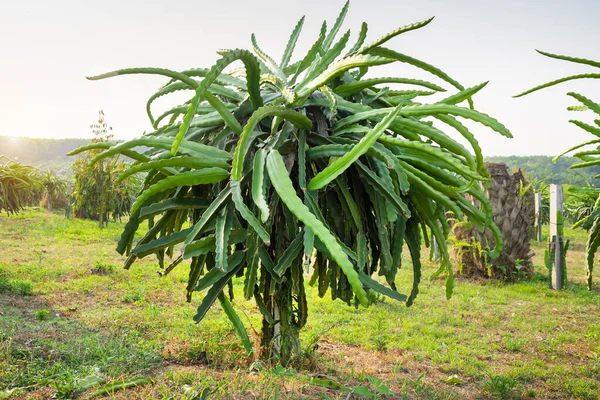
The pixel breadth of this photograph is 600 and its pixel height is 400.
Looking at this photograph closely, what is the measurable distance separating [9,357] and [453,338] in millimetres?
3946

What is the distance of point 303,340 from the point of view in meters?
4.25

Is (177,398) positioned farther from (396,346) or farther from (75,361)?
(396,346)

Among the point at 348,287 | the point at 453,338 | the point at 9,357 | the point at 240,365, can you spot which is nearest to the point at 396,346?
the point at 453,338

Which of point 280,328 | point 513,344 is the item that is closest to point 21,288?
point 280,328

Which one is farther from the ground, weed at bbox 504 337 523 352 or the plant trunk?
the plant trunk

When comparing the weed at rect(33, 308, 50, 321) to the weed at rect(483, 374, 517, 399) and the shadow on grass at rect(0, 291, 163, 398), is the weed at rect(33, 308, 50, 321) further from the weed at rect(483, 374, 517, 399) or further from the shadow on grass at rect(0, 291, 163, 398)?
the weed at rect(483, 374, 517, 399)

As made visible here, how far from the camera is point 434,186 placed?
219 cm

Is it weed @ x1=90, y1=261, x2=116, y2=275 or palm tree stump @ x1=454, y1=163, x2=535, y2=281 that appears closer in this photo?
weed @ x1=90, y1=261, x2=116, y2=275

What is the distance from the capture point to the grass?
8.77ft

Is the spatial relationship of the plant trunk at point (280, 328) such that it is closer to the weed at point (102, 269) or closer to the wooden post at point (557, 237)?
the weed at point (102, 269)

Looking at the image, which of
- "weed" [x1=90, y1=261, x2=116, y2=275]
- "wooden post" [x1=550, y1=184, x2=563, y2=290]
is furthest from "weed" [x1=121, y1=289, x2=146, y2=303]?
"wooden post" [x1=550, y1=184, x2=563, y2=290]

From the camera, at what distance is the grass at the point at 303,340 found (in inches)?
105

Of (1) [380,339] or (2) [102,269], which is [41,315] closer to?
(2) [102,269]

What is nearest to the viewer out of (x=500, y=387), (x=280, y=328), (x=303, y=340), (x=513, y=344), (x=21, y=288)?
(x=280, y=328)
